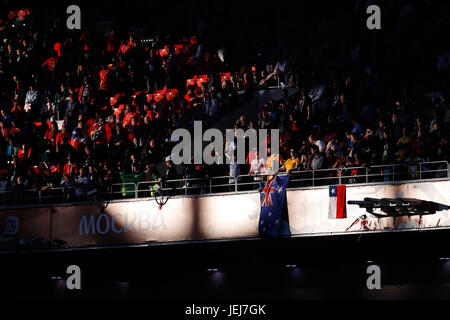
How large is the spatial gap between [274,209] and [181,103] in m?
4.62

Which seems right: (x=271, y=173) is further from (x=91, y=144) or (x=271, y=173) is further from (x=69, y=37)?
(x=69, y=37)

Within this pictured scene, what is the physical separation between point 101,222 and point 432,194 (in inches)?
259

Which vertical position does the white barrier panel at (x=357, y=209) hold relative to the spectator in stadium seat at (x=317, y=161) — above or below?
below

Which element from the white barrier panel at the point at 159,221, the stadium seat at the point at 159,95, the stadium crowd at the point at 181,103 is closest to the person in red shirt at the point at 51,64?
the stadium crowd at the point at 181,103

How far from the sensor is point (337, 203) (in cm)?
1697

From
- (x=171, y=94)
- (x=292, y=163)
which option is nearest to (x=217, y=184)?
(x=292, y=163)

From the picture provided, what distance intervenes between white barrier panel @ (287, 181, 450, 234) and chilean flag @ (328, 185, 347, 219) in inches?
2.8

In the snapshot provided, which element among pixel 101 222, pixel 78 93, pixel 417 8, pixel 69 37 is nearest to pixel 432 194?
pixel 417 8

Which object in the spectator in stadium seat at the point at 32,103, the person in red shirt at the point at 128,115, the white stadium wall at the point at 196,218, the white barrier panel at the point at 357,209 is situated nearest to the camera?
the white barrier panel at the point at 357,209

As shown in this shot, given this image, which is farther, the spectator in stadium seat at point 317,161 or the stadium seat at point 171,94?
the stadium seat at point 171,94

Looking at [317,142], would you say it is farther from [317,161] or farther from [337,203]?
[337,203]

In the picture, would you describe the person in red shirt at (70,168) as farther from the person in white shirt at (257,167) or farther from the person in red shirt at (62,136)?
the person in white shirt at (257,167)

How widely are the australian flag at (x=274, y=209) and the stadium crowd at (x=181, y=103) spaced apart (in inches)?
15.3

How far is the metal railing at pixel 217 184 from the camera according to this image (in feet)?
54.2
